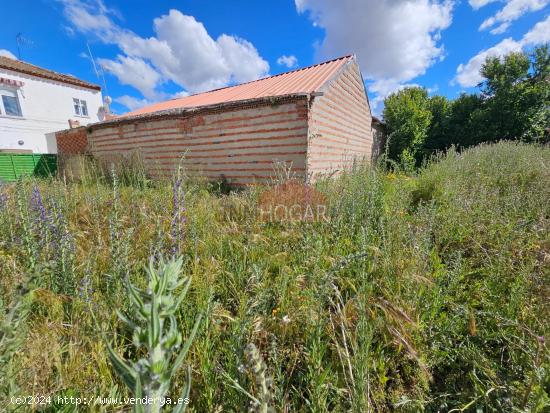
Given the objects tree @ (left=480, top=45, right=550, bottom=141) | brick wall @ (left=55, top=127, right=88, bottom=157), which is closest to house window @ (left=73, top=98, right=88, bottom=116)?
brick wall @ (left=55, top=127, right=88, bottom=157)

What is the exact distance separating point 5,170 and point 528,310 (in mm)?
16121

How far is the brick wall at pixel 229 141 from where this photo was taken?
5555 millimetres

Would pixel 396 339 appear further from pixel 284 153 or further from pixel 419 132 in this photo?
pixel 419 132

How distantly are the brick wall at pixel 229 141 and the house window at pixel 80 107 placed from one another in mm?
15668

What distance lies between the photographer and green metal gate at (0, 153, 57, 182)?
1022 centimetres

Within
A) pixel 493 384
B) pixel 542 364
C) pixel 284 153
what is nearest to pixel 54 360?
pixel 493 384

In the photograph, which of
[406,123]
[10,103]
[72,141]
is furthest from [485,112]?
[10,103]

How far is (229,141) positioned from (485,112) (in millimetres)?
17246

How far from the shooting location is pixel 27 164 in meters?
10.8

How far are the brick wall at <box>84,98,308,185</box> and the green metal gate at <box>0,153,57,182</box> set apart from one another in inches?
221

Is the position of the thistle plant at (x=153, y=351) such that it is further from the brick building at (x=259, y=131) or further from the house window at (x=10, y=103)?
the house window at (x=10, y=103)

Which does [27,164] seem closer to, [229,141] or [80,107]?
[229,141]

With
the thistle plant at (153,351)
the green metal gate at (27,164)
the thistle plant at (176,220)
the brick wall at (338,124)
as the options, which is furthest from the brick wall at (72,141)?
the thistle plant at (153,351)

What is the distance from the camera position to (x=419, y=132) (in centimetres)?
1474
